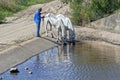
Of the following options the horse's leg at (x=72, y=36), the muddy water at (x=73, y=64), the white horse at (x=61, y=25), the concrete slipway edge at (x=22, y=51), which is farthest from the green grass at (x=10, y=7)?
the muddy water at (x=73, y=64)

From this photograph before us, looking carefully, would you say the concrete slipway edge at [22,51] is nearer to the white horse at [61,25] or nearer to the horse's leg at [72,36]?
the white horse at [61,25]

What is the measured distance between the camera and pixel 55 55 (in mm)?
23000

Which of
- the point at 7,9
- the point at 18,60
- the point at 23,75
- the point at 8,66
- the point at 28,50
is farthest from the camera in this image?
the point at 7,9

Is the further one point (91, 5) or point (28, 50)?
point (91, 5)

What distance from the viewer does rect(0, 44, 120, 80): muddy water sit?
58.3 ft

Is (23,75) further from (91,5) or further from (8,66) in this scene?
(91,5)

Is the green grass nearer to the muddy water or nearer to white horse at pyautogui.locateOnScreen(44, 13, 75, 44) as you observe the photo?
white horse at pyautogui.locateOnScreen(44, 13, 75, 44)

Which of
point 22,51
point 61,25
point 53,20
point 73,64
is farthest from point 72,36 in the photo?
point 73,64

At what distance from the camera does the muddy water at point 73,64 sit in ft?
58.3

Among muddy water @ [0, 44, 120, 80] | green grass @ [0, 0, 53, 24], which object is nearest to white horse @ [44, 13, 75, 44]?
muddy water @ [0, 44, 120, 80]

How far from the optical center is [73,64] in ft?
66.9

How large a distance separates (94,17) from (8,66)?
14.4m

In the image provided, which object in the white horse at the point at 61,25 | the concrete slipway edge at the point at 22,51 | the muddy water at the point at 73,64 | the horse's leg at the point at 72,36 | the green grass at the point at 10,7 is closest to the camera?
the muddy water at the point at 73,64

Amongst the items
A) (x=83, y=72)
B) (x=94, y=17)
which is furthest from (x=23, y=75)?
(x=94, y=17)
